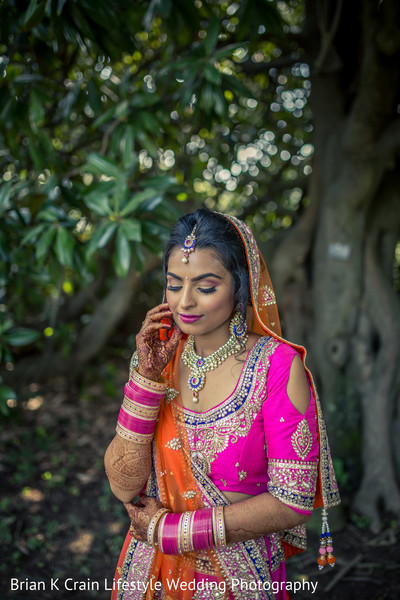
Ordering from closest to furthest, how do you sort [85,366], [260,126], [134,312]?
[260,126], [85,366], [134,312]

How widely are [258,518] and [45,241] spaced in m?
1.78

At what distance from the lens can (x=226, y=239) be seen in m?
1.40

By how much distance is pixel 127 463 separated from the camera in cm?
143

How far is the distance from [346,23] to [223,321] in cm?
293

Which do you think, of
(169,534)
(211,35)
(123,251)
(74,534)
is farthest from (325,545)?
(211,35)

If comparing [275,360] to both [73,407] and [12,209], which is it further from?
[73,407]

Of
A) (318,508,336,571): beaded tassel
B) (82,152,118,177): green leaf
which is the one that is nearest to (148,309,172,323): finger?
(318,508,336,571): beaded tassel

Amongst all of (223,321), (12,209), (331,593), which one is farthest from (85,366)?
(223,321)

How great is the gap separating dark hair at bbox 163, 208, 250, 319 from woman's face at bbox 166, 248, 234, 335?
0.02 metres

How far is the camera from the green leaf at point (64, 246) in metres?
2.41

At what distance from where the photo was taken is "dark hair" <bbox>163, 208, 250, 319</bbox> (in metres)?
1.38

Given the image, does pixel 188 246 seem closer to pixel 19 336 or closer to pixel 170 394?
pixel 170 394

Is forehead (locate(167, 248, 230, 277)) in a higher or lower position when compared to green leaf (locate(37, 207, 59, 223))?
lower

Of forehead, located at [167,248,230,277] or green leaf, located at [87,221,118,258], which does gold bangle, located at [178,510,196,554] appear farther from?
green leaf, located at [87,221,118,258]
